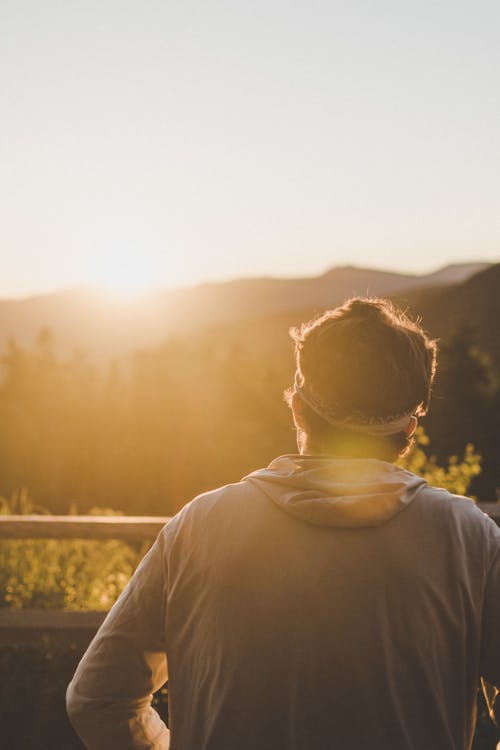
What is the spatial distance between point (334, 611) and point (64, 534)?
3158 mm

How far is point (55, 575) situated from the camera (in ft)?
18.2

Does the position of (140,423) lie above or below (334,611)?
below

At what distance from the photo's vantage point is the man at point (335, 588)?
4.16ft

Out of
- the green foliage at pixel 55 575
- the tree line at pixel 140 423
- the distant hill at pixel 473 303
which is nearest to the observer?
the green foliage at pixel 55 575

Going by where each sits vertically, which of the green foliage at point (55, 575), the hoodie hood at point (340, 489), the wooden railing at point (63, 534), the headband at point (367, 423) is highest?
the headband at point (367, 423)

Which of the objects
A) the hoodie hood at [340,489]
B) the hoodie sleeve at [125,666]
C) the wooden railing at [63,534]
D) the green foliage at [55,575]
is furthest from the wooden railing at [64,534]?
the hoodie hood at [340,489]

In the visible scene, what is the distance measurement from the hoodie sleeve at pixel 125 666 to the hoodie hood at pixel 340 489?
277 millimetres

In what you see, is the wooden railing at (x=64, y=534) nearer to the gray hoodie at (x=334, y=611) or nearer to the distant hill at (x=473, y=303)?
the gray hoodie at (x=334, y=611)

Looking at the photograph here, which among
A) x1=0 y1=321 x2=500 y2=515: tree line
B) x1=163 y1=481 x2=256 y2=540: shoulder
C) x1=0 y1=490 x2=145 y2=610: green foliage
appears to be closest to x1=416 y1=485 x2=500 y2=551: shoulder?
x1=163 y1=481 x2=256 y2=540: shoulder

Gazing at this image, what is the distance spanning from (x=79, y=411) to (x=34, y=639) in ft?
141

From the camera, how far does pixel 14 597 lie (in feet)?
16.9

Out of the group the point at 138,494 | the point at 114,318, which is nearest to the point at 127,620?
the point at 138,494

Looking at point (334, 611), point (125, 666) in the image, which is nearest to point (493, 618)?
point (334, 611)

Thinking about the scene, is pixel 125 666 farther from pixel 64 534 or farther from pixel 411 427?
pixel 64 534
